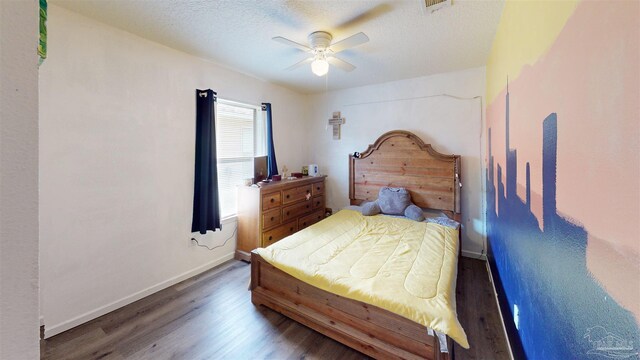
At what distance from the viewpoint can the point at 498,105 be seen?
84.7 inches

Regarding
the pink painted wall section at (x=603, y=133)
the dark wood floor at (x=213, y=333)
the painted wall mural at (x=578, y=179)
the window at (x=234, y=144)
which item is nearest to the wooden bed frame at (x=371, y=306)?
the dark wood floor at (x=213, y=333)

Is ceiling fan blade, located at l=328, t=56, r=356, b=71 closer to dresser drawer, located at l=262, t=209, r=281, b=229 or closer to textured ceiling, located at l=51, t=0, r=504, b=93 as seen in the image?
textured ceiling, located at l=51, t=0, r=504, b=93

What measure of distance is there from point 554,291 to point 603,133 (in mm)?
625

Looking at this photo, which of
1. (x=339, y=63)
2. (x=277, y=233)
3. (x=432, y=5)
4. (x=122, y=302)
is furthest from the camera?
(x=277, y=233)

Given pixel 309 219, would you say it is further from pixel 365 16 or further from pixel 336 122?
pixel 365 16

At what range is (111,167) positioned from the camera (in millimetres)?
2143

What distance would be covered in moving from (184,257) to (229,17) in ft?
7.70

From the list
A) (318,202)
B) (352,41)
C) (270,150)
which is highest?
(352,41)

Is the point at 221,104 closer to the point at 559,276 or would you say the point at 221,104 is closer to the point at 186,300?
the point at 186,300

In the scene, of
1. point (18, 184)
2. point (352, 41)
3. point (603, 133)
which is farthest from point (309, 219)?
point (18, 184)

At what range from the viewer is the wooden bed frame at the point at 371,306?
5.01 feet

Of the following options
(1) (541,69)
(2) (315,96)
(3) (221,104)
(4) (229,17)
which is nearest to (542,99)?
(1) (541,69)
